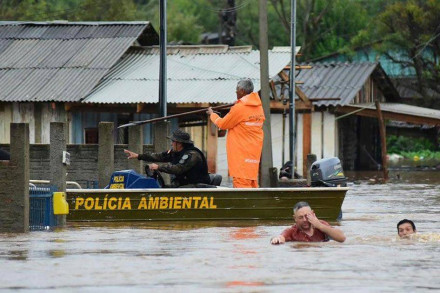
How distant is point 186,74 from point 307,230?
2001 centimetres

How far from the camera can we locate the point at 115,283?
11.9 metres

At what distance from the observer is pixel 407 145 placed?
65500 mm

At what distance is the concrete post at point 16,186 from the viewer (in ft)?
55.3

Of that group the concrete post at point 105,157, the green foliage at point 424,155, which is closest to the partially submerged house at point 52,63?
the concrete post at point 105,157

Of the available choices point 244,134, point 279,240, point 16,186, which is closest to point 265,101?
point 244,134

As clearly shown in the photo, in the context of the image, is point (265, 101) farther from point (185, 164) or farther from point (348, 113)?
point (348, 113)

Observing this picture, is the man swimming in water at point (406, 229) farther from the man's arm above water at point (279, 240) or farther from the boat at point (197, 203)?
the boat at point (197, 203)

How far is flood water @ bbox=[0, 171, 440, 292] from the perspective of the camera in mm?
11875

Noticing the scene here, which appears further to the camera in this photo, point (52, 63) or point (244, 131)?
point (52, 63)

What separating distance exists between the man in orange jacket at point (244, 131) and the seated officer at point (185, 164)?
0.45 meters

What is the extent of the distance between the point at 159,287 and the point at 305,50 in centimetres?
5394

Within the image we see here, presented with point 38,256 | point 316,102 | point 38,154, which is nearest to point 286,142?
point 316,102

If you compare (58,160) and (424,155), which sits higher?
(424,155)

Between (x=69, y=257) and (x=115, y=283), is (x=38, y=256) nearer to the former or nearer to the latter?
(x=69, y=257)
